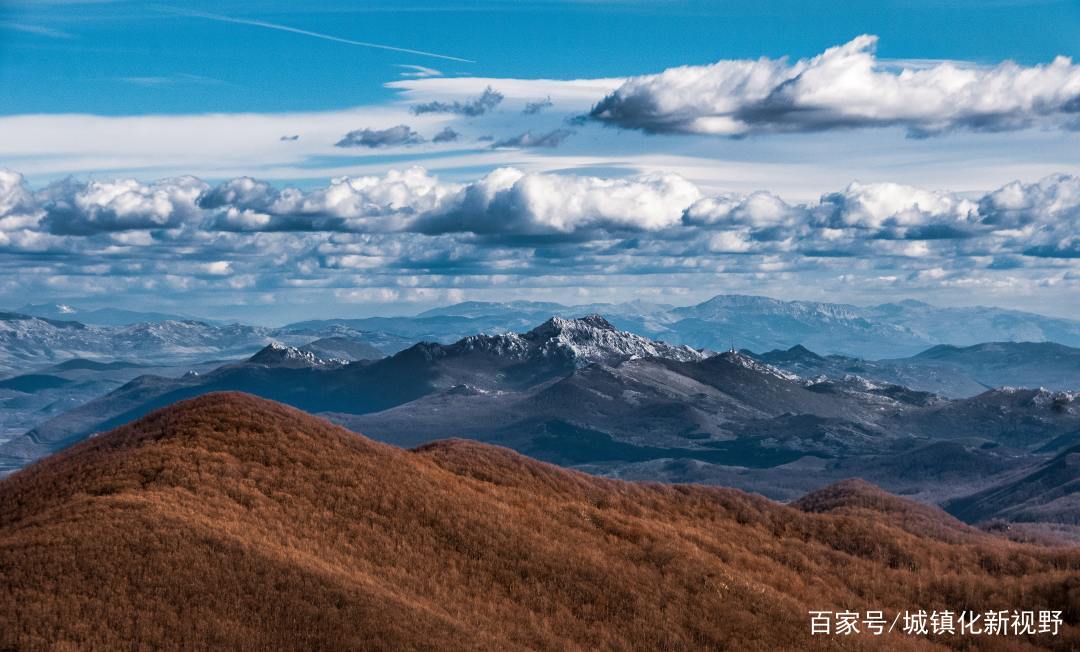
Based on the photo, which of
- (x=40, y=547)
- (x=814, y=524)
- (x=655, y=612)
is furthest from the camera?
(x=814, y=524)

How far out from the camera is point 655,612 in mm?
59844

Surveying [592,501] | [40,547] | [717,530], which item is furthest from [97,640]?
[717,530]

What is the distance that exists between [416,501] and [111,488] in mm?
19221

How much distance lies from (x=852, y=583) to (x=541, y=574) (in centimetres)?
2603

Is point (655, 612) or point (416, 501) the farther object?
point (416, 501)

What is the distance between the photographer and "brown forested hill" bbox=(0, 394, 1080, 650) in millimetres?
51094

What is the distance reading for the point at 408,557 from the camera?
6238cm

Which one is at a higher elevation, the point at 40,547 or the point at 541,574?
the point at 40,547

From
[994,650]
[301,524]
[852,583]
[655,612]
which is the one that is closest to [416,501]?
[301,524]

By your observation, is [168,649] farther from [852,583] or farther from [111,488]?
[852,583]

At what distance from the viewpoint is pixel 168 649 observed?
47750 mm

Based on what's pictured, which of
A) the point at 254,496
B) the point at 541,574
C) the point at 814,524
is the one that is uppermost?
the point at 254,496

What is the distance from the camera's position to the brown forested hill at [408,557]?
168ft

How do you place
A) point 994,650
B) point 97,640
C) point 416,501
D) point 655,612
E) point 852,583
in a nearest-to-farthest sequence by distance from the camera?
point 97,640 < point 655,612 < point 994,650 < point 416,501 < point 852,583
